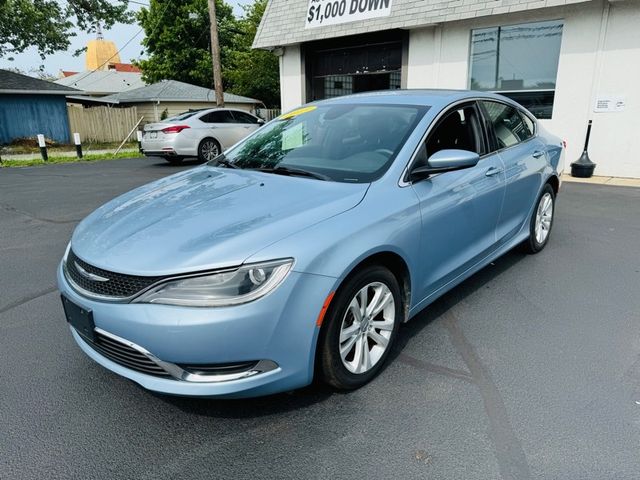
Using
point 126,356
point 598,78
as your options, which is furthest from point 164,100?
point 126,356

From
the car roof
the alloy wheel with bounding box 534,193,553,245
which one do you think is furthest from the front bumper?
the alloy wheel with bounding box 534,193,553,245

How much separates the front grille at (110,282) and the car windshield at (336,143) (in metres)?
1.31

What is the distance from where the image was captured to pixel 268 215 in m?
2.46

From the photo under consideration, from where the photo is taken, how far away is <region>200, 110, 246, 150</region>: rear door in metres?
13.5

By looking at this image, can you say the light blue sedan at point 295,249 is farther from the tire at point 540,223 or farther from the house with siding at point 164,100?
the house with siding at point 164,100

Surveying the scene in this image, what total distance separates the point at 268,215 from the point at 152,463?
127cm

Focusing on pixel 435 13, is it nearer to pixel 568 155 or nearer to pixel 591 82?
pixel 591 82

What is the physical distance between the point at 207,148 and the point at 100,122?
46.7 feet

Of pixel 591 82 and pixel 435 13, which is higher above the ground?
pixel 435 13

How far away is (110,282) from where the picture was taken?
2260 mm

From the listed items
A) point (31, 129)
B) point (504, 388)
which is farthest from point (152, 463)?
point (31, 129)

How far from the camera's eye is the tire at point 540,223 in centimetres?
475

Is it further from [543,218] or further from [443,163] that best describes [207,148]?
[443,163]

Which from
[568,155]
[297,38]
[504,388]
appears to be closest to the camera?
[504,388]
